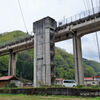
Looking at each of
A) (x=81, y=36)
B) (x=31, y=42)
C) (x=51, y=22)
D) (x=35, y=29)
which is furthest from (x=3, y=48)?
(x=81, y=36)

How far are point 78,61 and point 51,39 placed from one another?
8063mm

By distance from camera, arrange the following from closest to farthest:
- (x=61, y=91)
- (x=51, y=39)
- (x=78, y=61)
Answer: (x=61, y=91)
(x=78, y=61)
(x=51, y=39)

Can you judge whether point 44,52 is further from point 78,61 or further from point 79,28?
point 79,28

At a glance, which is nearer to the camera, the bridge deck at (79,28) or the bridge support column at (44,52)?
the bridge deck at (79,28)

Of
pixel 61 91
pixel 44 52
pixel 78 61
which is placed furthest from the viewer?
pixel 44 52

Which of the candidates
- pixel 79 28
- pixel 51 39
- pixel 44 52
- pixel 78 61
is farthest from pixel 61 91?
pixel 51 39

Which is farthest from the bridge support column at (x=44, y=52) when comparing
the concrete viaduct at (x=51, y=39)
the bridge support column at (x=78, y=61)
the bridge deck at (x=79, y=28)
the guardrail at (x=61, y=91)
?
the guardrail at (x=61, y=91)

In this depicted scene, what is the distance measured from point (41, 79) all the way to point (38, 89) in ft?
34.5

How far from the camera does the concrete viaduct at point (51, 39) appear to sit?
89.8 feet

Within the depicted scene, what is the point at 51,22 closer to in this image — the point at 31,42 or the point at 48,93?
the point at 31,42

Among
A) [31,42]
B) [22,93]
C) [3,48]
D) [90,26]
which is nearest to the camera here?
[22,93]

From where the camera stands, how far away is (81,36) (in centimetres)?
3028

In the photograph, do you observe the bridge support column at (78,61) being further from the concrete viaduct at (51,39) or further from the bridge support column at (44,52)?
the bridge support column at (44,52)

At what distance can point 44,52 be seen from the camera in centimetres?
3050
